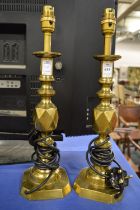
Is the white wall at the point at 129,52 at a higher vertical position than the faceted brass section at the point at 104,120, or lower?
higher

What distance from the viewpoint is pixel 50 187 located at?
0.63 metres

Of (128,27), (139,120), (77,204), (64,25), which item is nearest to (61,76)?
(64,25)

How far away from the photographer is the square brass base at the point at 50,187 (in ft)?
2.01

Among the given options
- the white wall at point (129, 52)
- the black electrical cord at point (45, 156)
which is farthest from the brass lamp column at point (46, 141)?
the white wall at point (129, 52)

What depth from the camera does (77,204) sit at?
59 centimetres

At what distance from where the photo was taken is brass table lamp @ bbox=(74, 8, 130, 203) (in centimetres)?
62

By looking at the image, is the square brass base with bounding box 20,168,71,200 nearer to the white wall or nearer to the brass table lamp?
the brass table lamp

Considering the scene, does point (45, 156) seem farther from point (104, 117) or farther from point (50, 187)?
point (104, 117)

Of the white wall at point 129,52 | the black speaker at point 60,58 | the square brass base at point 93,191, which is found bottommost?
the square brass base at point 93,191

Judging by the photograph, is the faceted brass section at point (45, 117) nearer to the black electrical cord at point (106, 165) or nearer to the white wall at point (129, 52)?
the black electrical cord at point (106, 165)

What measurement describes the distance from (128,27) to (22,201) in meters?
5.51

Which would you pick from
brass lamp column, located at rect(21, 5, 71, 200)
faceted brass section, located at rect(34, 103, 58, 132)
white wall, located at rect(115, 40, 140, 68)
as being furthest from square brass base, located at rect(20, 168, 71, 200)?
white wall, located at rect(115, 40, 140, 68)

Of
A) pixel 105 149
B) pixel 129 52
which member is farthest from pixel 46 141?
pixel 129 52

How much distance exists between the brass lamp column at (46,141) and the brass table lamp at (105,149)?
2.6 inches
